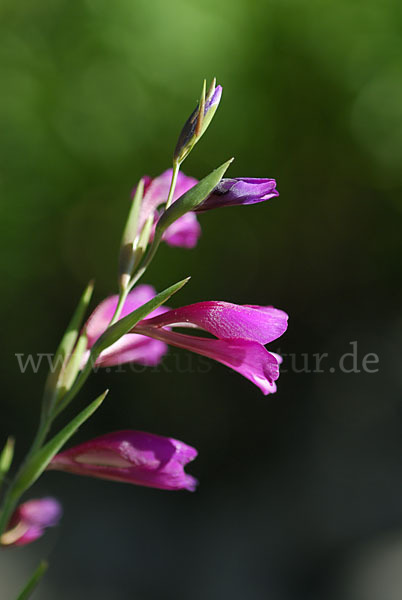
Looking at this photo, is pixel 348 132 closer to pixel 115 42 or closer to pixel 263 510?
pixel 115 42

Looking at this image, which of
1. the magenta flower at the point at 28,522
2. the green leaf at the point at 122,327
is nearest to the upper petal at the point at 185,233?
the green leaf at the point at 122,327

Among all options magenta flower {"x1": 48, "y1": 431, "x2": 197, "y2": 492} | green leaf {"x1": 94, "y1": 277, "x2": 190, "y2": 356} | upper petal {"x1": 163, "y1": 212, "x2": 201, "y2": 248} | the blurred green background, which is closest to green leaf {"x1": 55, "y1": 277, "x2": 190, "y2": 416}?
green leaf {"x1": 94, "y1": 277, "x2": 190, "y2": 356}

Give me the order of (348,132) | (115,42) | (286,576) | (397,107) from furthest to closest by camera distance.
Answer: (348,132) < (397,107) < (115,42) < (286,576)

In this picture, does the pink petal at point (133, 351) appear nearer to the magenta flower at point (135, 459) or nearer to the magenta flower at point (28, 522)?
the magenta flower at point (135, 459)

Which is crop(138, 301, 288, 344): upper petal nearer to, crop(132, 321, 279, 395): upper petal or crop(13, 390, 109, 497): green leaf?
crop(132, 321, 279, 395): upper petal

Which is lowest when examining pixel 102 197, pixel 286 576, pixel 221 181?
pixel 286 576

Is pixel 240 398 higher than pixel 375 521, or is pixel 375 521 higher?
pixel 240 398

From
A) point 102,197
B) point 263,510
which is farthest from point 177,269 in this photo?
point 263,510
